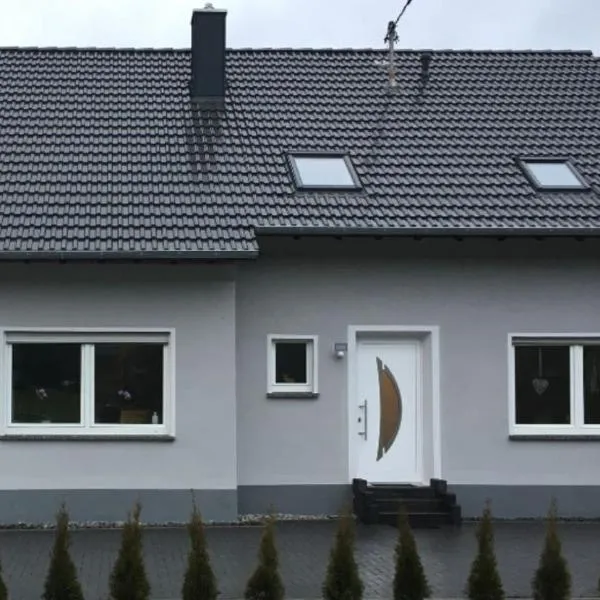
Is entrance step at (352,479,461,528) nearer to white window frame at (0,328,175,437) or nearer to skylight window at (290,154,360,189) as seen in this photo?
white window frame at (0,328,175,437)

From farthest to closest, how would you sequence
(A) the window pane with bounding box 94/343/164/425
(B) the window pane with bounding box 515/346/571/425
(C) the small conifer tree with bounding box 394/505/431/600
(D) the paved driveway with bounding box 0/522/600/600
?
(B) the window pane with bounding box 515/346/571/425, (A) the window pane with bounding box 94/343/164/425, (D) the paved driveway with bounding box 0/522/600/600, (C) the small conifer tree with bounding box 394/505/431/600

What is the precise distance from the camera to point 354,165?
16.4 meters

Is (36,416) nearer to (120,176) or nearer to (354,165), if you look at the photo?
(120,176)

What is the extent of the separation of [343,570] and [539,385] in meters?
7.04

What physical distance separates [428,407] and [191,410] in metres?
3.20

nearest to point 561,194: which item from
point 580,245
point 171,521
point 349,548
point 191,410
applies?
point 580,245

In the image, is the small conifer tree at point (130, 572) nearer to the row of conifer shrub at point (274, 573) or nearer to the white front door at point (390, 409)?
the row of conifer shrub at point (274, 573)

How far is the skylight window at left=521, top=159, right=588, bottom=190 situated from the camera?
16.1 m

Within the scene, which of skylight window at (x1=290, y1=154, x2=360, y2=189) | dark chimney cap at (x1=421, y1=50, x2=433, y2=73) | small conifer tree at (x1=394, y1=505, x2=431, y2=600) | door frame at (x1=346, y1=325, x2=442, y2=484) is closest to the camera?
small conifer tree at (x1=394, y1=505, x2=431, y2=600)

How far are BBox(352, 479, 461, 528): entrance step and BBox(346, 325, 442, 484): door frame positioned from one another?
0.29 m

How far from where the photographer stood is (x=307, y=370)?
15219 mm

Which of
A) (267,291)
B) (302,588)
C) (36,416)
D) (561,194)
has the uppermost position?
(561,194)

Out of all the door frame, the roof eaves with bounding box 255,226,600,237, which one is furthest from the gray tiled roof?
the door frame

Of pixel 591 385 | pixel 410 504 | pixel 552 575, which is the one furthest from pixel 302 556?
pixel 591 385
